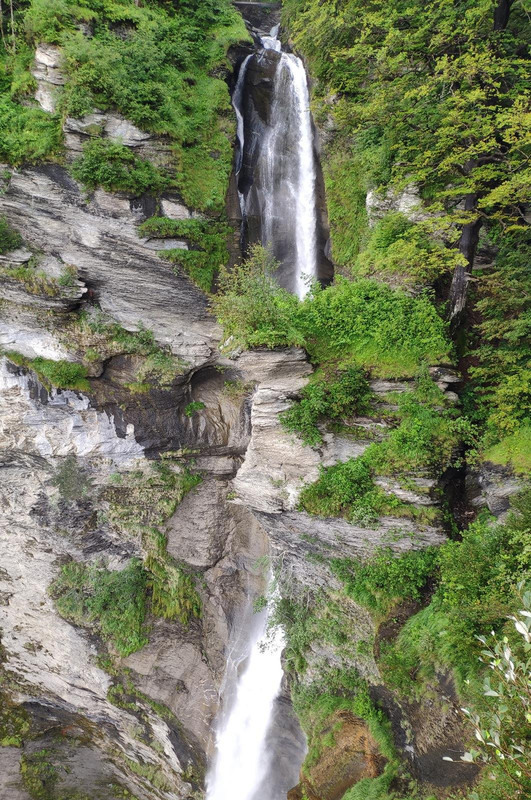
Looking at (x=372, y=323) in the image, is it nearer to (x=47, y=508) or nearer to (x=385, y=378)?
(x=385, y=378)

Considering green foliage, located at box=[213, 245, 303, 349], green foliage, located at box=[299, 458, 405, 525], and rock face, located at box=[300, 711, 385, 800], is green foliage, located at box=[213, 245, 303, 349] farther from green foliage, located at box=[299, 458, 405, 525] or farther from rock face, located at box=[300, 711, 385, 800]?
rock face, located at box=[300, 711, 385, 800]

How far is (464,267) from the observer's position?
353 inches

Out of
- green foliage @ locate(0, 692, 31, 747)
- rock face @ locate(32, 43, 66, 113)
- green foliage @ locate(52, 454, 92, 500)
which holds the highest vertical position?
rock face @ locate(32, 43, 66, 113)

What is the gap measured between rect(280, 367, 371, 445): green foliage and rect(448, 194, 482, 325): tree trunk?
2.63m

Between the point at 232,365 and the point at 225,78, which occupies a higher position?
the point at 225,78

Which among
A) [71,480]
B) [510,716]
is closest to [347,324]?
[510,716]

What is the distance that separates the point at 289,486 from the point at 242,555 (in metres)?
5.88

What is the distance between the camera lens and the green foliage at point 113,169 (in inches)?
437

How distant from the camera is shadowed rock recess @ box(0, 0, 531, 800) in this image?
7980 mm

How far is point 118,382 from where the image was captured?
522 inches

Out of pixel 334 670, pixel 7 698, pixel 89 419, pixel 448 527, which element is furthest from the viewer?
pixel 7 698

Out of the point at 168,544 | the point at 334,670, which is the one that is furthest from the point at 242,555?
the point at 334,670

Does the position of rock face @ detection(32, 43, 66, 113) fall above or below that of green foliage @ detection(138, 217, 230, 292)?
above

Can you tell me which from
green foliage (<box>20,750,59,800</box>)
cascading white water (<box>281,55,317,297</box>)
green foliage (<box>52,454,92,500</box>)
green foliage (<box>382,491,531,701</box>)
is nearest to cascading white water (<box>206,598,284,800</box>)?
green foliage (<box>382,491,531,701</box>)
